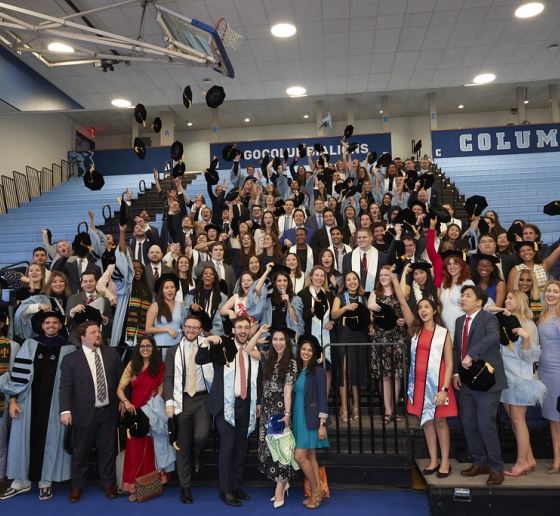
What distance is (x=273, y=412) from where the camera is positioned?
16.9ft

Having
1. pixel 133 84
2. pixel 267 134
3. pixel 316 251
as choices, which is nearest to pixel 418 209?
pixel 316 251

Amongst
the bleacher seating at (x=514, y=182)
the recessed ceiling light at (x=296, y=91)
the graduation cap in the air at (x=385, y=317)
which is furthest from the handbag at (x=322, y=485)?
the recessed ceiling light at (x=296, y=91)

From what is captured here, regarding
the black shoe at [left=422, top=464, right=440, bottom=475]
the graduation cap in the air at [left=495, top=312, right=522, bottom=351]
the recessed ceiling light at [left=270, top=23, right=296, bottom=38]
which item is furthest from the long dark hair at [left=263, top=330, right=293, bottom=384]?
the recessed ceiling light at [left=270, top=23, right=296, bottom=38]

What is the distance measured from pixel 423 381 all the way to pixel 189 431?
2329 millimetres

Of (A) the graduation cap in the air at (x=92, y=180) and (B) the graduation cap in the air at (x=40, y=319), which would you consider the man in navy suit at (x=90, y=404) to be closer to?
(B) the graduation cap in the air at (x=40, y=319)

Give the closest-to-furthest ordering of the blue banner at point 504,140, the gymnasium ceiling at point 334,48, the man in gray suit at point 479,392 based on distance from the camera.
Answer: the man in gray suit at point 479,392
the gymnasium ceiling at point 334,48
the blue banner at point 504,140

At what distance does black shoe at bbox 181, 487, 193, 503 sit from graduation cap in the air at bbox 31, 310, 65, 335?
6.82 feet

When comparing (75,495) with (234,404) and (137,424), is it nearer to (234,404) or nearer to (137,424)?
(137,424)

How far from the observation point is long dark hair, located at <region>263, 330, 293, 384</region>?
516 cm

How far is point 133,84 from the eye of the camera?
13.6 m

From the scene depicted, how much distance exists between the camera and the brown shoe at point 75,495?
514 centimetres

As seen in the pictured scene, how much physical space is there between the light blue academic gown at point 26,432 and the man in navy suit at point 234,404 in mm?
1537

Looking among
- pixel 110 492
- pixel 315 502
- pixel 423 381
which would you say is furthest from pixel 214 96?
pixel 315 502

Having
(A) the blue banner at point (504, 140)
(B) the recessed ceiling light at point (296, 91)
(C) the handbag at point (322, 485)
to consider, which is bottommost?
(C) the handbag at point (322, 485)
